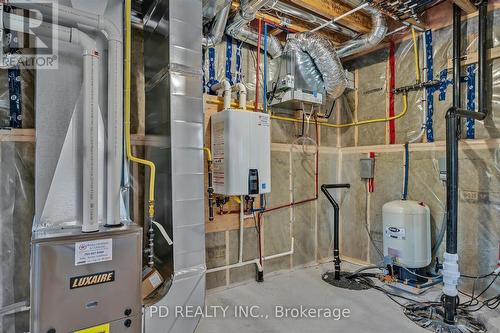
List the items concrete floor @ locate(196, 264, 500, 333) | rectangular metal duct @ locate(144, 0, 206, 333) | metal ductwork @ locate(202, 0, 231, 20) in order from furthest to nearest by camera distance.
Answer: metal ductwork @ locate(202, 0, 231, 20) → concrete floor @ locate(196, 264, 500, 333) → rectangular metal duct @ locate(144, 0, 206, 333)

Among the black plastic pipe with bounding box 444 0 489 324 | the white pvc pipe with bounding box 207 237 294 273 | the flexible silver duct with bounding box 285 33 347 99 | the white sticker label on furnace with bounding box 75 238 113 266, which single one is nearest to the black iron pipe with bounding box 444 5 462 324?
the black plastic pipe with bounding box 444 0 489 324

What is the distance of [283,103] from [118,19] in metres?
1.80

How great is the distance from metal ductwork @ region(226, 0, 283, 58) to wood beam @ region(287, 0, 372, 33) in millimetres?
446

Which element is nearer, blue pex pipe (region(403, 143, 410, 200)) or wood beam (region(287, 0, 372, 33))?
wood beam (region(287, 0, 372, 33))

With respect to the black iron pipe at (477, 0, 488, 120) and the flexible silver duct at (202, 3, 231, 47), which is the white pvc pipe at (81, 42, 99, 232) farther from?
the black iron pipe at (477, 0, 488, 120)

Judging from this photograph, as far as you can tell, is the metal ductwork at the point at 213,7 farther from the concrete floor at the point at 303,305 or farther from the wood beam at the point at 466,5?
the concrete floor at the point at 303,305

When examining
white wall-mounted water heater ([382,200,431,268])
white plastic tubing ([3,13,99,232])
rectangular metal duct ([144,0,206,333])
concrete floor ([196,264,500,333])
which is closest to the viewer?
white plastic tubing ([3,13,99,232])

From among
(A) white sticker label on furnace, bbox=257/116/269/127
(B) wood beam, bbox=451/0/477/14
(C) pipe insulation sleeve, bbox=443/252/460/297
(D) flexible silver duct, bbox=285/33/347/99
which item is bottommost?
(C) pipe insulation sleeve, bbox=443/252/460/297

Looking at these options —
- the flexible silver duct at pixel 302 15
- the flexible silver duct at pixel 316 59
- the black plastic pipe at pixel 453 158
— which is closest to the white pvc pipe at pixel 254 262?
the black plastic pipe at pixel 453 158

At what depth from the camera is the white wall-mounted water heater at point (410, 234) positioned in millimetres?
2885

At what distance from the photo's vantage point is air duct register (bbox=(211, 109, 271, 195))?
2.64 metres

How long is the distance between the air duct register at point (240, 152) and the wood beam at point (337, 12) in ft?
3.77

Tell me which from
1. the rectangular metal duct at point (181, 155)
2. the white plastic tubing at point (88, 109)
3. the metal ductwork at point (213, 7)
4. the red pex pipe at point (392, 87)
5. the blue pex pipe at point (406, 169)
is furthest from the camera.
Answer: the red pex pipe at point (392, 87)

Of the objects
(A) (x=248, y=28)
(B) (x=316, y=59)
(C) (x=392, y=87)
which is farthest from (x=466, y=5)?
(A) (x=248, y=28)
